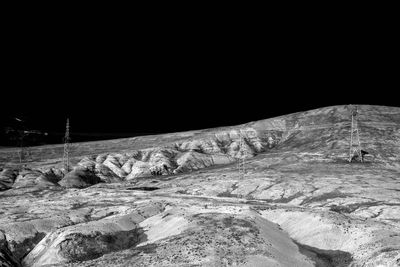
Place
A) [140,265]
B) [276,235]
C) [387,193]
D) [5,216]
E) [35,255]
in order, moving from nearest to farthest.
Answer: [140,265] → [276,235] → [35,255] → [5,216] → [387,193]

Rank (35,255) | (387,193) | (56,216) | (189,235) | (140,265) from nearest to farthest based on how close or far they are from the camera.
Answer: (140,265) < (189,235) < (35,255) < (56,216) < (387,193)

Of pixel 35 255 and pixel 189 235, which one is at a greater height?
pixel 189 235

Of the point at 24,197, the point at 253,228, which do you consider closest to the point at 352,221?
the point at 253,228

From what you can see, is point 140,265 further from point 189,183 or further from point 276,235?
point 189,183

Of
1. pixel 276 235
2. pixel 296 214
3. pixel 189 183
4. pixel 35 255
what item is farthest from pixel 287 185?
pixel 35 255

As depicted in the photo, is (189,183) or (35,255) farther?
(189,183)

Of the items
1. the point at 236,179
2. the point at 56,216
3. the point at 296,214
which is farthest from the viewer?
the point at 236,179

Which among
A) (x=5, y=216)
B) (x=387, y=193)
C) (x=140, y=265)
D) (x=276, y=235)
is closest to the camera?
(x=140, y=265)

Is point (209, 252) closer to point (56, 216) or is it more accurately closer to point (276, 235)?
point (276, 235)
